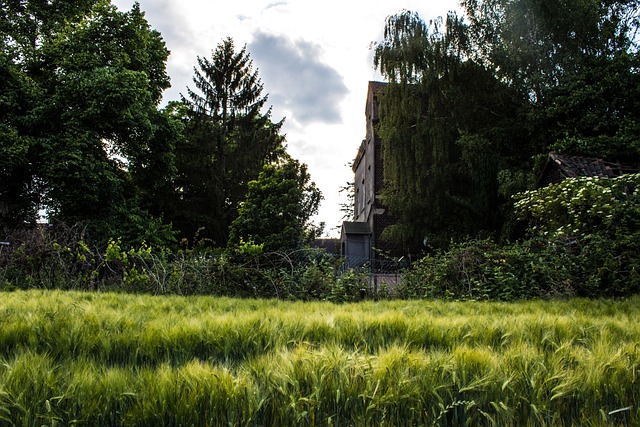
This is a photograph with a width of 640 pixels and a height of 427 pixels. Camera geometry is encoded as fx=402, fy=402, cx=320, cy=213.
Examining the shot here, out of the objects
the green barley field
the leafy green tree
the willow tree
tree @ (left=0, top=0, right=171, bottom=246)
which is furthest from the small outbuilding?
the green barley field

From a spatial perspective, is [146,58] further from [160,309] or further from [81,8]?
[160,309]

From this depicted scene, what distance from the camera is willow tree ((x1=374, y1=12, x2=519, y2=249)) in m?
19.2

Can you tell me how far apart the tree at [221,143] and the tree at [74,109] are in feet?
14.5

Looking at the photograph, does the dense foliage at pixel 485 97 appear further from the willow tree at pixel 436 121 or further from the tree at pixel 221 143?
the tree at pixel 221 143

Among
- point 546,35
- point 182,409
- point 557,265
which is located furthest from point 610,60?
point 182,409

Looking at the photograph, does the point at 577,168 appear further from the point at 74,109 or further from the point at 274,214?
the point at 74,109

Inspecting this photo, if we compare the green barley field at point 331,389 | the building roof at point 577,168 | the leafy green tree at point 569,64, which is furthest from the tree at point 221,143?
the green barley field at point 331,389

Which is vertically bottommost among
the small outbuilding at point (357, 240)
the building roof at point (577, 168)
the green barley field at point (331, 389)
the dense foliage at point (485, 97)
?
the green barley field at point (331, 389)

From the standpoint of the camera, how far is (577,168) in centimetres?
1435

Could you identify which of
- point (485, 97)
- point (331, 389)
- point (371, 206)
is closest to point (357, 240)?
point (371, 206)

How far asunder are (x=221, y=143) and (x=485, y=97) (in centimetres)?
1695

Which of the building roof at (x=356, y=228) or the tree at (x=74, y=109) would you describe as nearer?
the tree at (x=74, y=109)

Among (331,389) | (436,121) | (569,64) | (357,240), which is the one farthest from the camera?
(357,240)

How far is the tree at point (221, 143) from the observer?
26.8m
